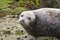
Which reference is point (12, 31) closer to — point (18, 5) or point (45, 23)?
point (45, 23)

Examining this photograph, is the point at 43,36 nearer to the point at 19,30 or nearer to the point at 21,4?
the point at 19,30

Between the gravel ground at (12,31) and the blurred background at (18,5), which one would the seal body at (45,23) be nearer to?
the gravel ground at (12,31)

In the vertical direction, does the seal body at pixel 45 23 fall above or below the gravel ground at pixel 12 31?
above

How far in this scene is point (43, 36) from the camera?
19.5 feet

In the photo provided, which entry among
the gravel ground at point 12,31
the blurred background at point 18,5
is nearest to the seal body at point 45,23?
the gravel ground at point 12,31

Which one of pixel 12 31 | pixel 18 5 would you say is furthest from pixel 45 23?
pixel 18 5

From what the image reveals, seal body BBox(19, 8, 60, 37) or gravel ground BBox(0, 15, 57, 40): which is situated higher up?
seal body BBox(19, 8, 60, 37)

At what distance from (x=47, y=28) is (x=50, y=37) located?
39 centimetres

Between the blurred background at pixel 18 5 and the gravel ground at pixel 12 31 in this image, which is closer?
the gravel ground at pixel 12 31

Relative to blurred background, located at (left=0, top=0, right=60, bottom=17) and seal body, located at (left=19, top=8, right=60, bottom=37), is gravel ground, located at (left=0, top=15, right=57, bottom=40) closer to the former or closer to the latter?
seal body, located at (left=19, top=8, right=60, bottom=37)

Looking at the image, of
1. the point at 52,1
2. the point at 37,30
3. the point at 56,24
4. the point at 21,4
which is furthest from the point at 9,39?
the point at 52,1

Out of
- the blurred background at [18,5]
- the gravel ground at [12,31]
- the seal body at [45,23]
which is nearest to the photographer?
the seal body at [45,23]

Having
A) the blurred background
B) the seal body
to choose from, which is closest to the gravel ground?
the seal body

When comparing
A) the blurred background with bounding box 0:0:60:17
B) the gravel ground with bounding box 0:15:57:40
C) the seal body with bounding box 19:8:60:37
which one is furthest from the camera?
the blurred background with bounding box 0:0:60:17
